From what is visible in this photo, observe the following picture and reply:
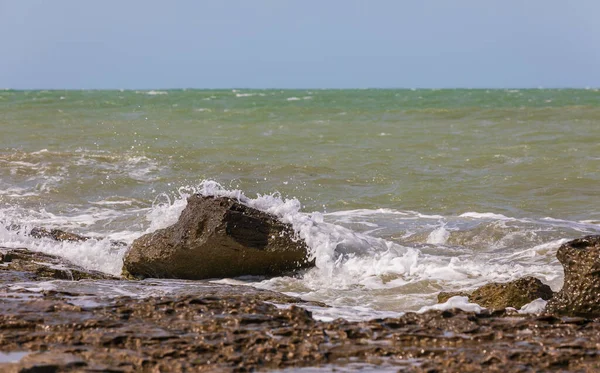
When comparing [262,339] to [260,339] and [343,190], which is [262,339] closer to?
[260,339]

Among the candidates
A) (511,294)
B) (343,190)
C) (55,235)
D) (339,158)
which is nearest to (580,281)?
(511,294)

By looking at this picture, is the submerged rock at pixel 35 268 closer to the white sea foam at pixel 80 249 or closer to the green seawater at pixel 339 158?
the white sea foam at pixel 80 249

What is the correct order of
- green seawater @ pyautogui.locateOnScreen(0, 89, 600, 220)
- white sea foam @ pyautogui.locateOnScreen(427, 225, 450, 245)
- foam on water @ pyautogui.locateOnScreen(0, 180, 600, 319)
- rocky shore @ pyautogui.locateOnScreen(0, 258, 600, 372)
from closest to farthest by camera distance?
rocky shore @ pyautogui.locateOnScreen(0, 258, 600, 372)
foam on water @ pyautogui.locateOnScreen(0, 180, 600, 319)
white sea foam @ pyautogui.locateOnScreen(427, 225, 450, 245)
green seawater @ pyautogui.locateOnScreen(0, 89, 600, 220)

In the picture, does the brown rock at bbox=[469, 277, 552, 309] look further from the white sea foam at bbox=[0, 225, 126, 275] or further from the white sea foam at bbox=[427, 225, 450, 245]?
the white sea foam at bbox=[0, 225, 126, 275]

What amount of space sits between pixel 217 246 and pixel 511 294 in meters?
2.45

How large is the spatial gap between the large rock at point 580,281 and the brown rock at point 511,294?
0.40 metres

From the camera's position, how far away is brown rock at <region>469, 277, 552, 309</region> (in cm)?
582

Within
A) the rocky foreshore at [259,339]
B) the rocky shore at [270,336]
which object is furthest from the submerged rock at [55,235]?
the rocky foreshore at [259,339]

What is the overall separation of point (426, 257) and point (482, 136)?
1290 cm

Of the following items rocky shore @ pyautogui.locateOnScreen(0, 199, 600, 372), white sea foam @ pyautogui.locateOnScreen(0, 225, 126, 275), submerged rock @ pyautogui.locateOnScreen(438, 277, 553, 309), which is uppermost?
rocky shore @ pyautogui.locateOnScreen(0, 199, 600, 372)

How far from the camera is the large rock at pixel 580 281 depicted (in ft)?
16.9

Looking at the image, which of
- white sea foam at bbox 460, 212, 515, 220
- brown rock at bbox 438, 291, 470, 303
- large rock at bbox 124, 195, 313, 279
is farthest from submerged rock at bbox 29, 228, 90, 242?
white sea foam at bbox 460, 212, 515, 220

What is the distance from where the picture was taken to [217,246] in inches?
286

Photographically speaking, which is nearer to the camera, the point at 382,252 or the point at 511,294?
the point at 511,294
